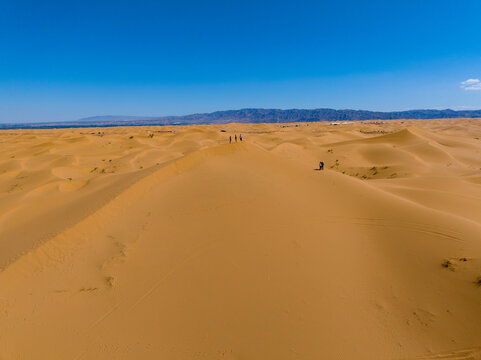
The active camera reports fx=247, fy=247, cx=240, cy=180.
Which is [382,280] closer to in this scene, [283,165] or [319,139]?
[283,165]

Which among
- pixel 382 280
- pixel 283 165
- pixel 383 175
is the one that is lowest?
pixel 383 175

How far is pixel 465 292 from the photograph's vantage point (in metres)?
4.15

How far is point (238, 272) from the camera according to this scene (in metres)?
4.84

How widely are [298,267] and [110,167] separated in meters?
17.8

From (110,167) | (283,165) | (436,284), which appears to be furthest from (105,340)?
(110,167)

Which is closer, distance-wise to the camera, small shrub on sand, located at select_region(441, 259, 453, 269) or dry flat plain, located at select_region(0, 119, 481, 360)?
dry flat plain, located at select_region(0, 119, 481, 360)

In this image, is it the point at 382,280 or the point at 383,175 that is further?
the point at 383,175

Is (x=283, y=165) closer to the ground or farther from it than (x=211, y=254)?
farther from it

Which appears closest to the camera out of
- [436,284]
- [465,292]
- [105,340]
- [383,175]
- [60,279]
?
[105,340]

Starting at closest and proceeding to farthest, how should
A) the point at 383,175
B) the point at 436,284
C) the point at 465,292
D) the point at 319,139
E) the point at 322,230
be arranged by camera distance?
1. the point at 465,292
2. the point at 436,284
3. the point at 322,230
4. the point at 383,175
5. the point at 319,139

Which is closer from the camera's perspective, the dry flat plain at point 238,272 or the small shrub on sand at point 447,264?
the dry flat plain at point 238,272

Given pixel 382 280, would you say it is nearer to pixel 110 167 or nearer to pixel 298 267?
pixel 298 267

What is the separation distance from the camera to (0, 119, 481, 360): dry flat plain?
11.8 ft

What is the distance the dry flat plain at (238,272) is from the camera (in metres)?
3.60
